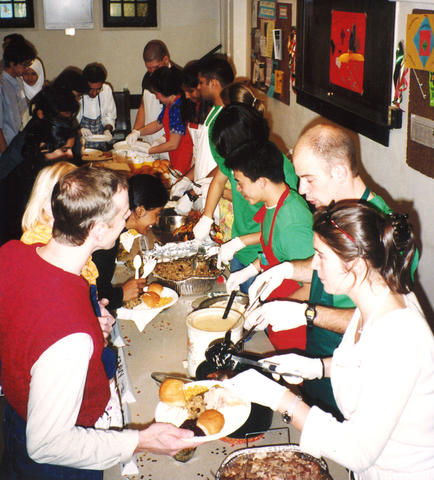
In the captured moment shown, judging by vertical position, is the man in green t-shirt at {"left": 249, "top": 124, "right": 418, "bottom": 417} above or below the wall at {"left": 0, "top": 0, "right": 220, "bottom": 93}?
below

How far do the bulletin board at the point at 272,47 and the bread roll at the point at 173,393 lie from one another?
349cm

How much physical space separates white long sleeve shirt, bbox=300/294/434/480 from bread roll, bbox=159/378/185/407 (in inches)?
19.2

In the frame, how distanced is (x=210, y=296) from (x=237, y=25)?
478 cm

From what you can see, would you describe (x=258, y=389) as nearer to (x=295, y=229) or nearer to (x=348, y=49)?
(x=295, y=229)

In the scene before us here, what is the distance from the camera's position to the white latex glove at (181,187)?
3.82 meters

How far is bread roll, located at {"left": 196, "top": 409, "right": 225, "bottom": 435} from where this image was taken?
1582 millimetres

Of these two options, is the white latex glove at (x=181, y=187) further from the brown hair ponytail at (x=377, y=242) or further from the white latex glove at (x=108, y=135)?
the brown hair ponytail at (x=377, y=242)

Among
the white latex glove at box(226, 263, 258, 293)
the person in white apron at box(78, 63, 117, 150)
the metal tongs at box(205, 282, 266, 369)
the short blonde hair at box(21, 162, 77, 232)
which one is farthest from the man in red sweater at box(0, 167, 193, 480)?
the person in white apron at box(78, 63, 117, 150)

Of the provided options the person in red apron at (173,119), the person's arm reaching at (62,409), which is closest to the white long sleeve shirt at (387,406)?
the person's arm reaching at (62,409)

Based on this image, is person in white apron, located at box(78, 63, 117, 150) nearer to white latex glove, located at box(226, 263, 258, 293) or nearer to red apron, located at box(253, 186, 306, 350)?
white latex glove, located at box(226, 263, 258, 293)

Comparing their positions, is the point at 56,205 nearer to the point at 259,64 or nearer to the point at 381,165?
the point at 381,165

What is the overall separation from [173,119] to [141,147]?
72cm

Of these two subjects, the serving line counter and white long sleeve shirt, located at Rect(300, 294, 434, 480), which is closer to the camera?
white long sleeve shirt, located at Rect(300, 294, 434, 480)

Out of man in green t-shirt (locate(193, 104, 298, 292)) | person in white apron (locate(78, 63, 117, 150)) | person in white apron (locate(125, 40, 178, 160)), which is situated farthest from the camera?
person in white apron (locate(78, 63, 117, 150))
